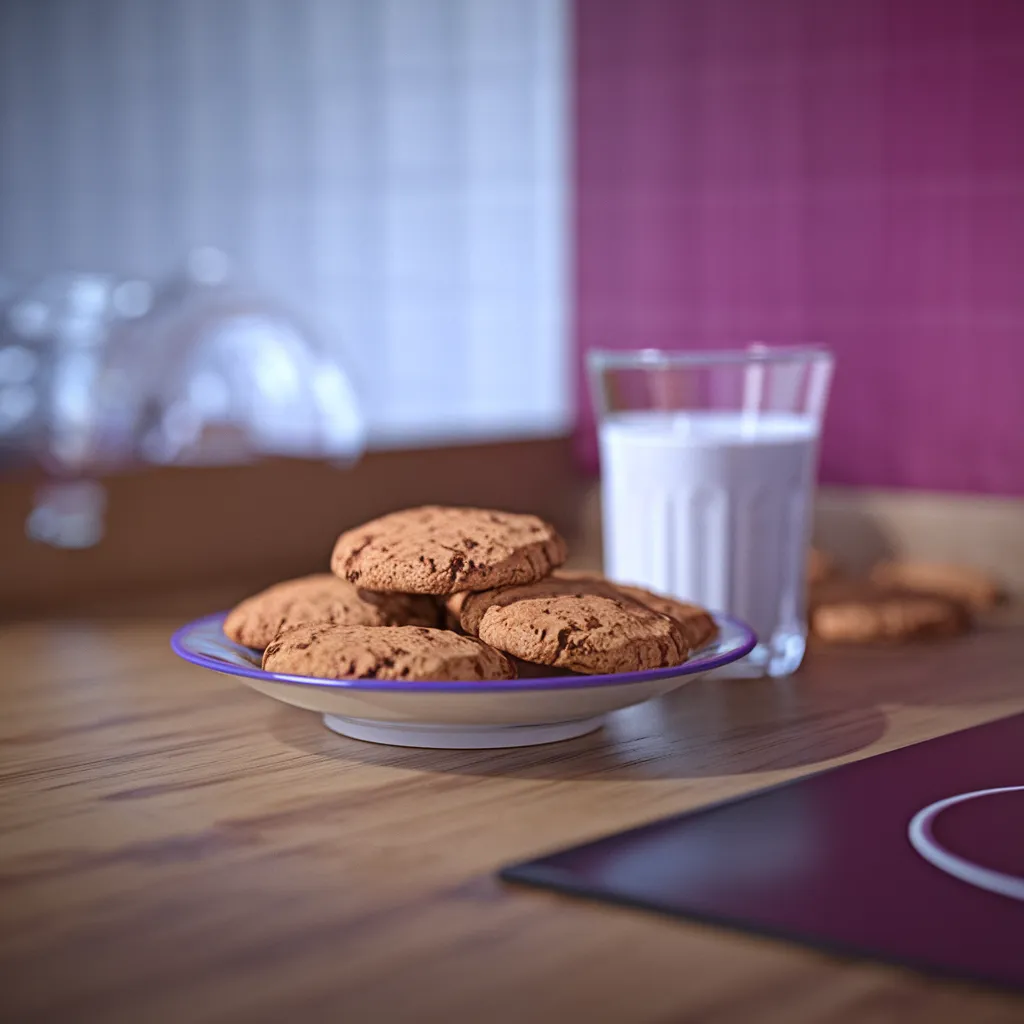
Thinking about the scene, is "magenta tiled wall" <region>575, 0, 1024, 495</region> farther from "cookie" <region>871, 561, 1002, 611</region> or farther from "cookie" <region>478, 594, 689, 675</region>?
"cookie" <region>478, 594, 689, 675</region>

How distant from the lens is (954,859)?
619mm

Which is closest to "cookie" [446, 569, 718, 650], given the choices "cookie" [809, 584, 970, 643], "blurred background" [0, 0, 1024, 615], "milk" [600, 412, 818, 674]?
"milk" [600, 412, 818, 674]

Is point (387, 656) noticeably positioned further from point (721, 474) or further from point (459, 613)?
point (721, 474)

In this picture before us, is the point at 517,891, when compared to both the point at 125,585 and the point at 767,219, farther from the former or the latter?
the point at 767,219

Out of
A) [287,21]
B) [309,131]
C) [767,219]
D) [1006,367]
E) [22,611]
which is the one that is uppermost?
[287,21]

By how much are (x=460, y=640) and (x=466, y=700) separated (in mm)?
48

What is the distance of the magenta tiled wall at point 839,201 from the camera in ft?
5.02

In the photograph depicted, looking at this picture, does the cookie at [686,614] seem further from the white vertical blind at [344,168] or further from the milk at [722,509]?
the white vertical blind at [344,168]

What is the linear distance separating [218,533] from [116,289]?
1.45ft

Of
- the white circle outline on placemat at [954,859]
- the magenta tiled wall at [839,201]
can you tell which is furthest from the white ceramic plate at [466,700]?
the magenta tiled wall at [839,201]

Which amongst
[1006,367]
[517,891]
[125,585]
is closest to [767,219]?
[1006,367]

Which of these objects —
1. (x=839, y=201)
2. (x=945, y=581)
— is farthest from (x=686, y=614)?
(x=839, y=201)

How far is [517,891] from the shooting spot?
597 millimetres

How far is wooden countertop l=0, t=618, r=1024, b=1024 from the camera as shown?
A: 0.50m
